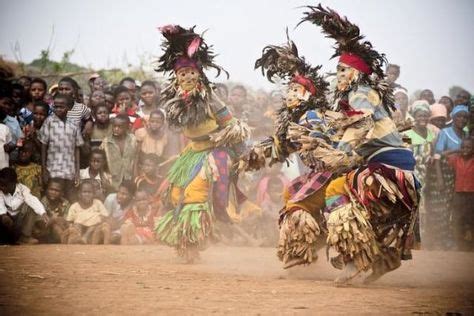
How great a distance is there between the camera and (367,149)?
7.20 meters

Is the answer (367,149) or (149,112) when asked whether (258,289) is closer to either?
(367,149)

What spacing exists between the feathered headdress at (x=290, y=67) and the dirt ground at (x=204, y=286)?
183 cm

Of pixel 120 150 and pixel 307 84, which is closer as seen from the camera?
pixel 307 84

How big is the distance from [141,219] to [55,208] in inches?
46.8

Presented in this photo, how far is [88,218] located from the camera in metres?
11.1

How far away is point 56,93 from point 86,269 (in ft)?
13.7

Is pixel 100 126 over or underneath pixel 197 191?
over

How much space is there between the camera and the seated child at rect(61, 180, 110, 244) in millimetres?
11000

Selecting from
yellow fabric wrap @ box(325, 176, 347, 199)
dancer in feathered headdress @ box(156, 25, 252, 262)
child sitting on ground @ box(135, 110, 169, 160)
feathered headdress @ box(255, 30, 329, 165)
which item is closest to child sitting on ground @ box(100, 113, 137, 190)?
child sitting on ground @ box(135, 110, 169, 160)

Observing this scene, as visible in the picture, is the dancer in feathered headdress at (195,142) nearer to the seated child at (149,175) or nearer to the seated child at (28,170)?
the seated child at (149,175)

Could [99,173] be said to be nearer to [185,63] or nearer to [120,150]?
[120,150]

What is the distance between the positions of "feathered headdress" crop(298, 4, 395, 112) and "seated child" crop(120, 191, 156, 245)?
4.58 m

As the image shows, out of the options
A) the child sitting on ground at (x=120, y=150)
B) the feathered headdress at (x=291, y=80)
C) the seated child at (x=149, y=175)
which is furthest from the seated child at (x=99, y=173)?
the feathered headdress at (x=291, y=80)

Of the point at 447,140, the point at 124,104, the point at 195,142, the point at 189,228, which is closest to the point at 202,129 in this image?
the point at 195,142
